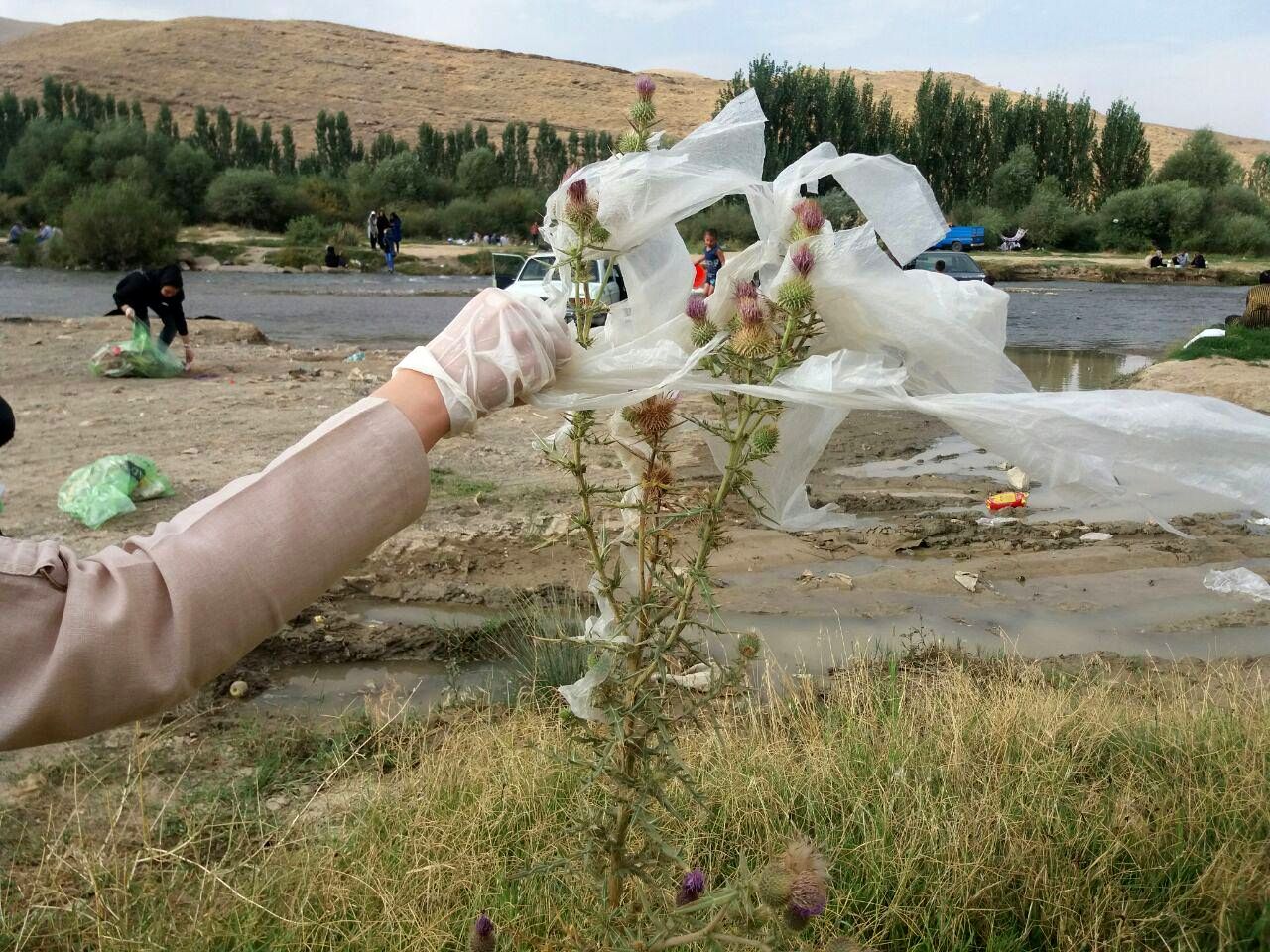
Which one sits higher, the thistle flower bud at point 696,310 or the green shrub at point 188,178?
the green shrub at point 188,178

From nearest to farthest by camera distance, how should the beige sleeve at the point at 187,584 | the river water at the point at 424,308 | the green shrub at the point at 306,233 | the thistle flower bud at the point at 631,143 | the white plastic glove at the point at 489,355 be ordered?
the beige sleeve at the point at 187,584 → the white plastic glove at the point at 489,355 → the thistle flower bud at the point at 631,143 → the river water at the point at 424,308 → the green shrub at the point at 306,233

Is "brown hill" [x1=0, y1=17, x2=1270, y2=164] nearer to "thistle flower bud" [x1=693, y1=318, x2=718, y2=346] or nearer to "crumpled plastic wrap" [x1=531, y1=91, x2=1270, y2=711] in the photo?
"crumpled plastic wrap" [x1=531, y1=91, x2=1270, y2=711]

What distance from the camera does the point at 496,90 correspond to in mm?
118812

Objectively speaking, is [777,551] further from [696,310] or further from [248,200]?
[248,200]

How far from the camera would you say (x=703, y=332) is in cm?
169

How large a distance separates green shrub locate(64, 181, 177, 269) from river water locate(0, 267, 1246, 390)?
1457 mm

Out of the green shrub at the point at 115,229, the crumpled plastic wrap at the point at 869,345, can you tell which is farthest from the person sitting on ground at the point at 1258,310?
the green shrub at the point at 115,229

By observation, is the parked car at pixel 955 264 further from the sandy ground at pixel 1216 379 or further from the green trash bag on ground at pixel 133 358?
the green trash bag on ground at pixel 133 358

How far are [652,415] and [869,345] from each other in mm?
384

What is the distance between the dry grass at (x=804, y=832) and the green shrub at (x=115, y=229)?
1327 inches

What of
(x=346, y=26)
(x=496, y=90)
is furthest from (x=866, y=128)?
(x=346, y=26)

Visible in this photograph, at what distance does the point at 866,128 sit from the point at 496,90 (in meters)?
71.6

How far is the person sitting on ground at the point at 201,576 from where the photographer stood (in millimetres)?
1094

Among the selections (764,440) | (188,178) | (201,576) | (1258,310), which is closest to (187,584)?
(201,576)
